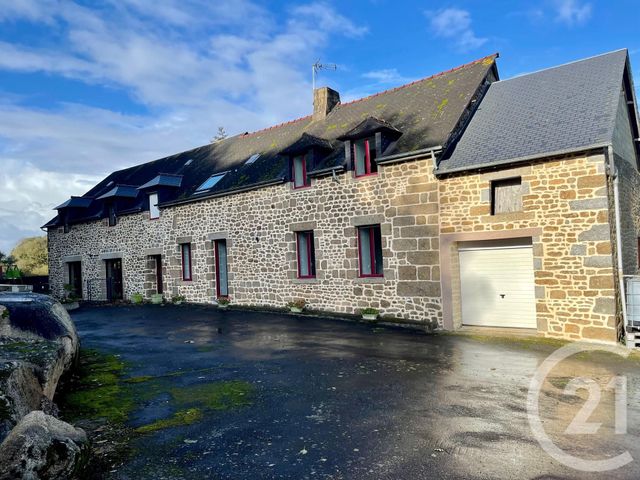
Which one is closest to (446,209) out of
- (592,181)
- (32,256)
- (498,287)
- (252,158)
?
(498,287)

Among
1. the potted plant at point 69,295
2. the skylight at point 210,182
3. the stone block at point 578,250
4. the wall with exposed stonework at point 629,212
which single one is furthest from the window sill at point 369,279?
the potted plant at point 69,295

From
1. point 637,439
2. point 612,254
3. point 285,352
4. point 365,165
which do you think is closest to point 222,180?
point 365,165

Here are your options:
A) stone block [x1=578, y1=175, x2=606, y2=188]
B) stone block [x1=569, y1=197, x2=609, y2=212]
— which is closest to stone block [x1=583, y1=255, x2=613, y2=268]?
stone block [x1=569, y1=197, x2=609, y2=212]

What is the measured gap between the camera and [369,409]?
5.34 m

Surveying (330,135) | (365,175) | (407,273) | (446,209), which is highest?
(330,135)

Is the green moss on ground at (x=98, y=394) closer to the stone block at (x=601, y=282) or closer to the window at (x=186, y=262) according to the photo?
the stone block at (x=601, y=282)

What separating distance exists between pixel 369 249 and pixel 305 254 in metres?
2.40

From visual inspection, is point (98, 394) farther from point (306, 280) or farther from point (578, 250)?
point (578, 250)

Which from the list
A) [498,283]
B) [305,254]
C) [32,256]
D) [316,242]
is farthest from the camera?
[32,256]

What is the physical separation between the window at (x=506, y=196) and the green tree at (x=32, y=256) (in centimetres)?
3683

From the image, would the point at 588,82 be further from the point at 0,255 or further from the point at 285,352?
the point at 0,255

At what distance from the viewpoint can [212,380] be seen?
6.78 metres

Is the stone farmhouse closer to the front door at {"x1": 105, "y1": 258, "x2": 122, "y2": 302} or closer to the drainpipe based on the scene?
the drainpipe

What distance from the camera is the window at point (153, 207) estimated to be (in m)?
19.1
